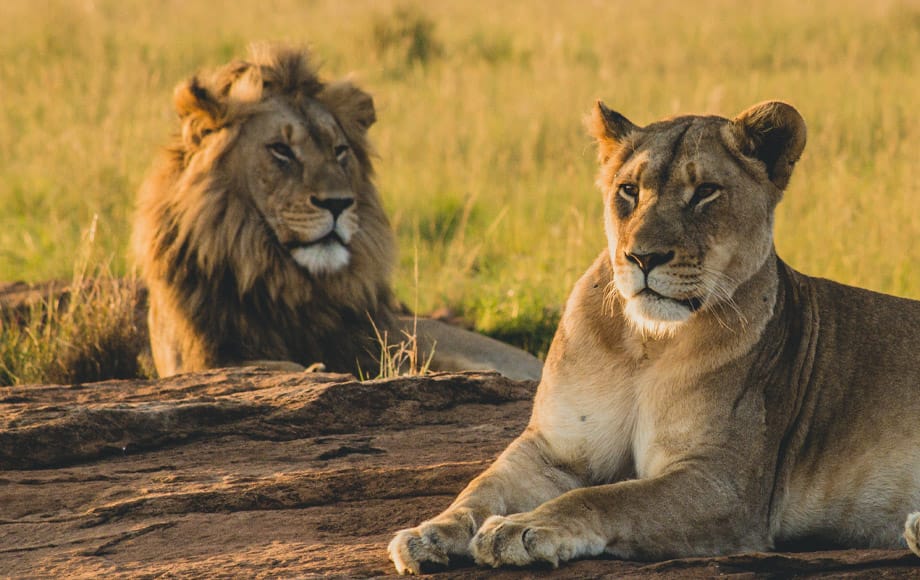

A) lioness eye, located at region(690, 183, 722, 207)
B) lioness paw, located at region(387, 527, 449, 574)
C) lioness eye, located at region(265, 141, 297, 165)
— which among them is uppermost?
lioness eye, located at region(690, 183, 722, 207)

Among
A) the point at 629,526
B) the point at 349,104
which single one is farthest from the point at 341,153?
the point at 629,526

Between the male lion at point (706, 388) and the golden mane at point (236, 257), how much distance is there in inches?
103

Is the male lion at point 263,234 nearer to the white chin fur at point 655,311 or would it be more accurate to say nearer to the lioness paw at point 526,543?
the white chin fur at point 655,311

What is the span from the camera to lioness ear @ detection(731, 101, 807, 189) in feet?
12.4

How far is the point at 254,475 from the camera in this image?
4145 mm

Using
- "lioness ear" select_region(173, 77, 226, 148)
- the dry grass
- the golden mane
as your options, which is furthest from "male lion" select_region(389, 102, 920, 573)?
the dry grass

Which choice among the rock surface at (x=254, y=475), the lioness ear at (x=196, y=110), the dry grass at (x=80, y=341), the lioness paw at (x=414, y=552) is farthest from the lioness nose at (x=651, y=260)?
the dry grass at (x=80, y=341)

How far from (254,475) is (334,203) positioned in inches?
95.8

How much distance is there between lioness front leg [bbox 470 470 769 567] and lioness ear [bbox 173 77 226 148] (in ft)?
11.9

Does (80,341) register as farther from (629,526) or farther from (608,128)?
(629,526)

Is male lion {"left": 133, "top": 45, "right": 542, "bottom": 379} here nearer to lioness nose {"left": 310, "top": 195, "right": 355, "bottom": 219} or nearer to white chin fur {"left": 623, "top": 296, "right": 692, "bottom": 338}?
lioness nose {"left": 310, "top": 195, "right": 355, "bottom": 219}

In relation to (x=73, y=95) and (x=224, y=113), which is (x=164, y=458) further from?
(x=73, y=95)

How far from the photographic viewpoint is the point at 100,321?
6.68 m

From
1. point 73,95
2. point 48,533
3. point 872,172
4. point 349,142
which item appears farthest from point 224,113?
point 73,95
